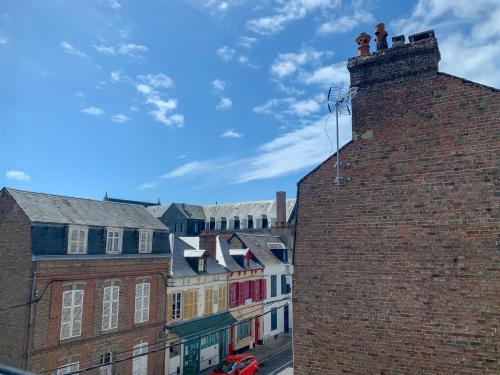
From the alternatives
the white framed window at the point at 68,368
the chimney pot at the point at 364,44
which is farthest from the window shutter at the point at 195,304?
the chimney pot at the point at 364,44

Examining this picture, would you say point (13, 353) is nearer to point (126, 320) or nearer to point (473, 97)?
point (126, 320)

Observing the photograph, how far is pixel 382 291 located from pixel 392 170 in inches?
94.4

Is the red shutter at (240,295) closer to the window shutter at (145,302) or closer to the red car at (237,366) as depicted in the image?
the red car at (237,366)

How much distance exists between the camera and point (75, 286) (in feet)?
55.8

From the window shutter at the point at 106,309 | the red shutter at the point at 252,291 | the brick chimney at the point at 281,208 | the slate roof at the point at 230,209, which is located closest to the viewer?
the window shutter at the point at 106,309

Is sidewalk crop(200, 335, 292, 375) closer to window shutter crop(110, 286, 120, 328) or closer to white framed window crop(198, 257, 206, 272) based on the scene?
white framed window crop(198, 257, 206, 272)

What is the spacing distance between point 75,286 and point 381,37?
16246 mm

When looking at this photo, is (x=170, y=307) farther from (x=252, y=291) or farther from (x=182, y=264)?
(x=252, y=291)

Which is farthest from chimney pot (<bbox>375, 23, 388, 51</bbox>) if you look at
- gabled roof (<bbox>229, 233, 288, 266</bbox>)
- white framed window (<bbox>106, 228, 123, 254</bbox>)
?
gabled roof (<bbox>229, 233, 288, 266</bbox>)

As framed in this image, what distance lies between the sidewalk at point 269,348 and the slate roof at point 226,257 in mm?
6108

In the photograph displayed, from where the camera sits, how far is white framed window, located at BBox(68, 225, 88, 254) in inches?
673

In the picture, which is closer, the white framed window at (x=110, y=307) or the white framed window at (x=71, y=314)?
the white framed window at (x=71, y=314)

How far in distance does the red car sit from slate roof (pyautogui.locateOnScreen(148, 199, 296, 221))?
3370 cm

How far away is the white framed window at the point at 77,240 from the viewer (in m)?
17.1
